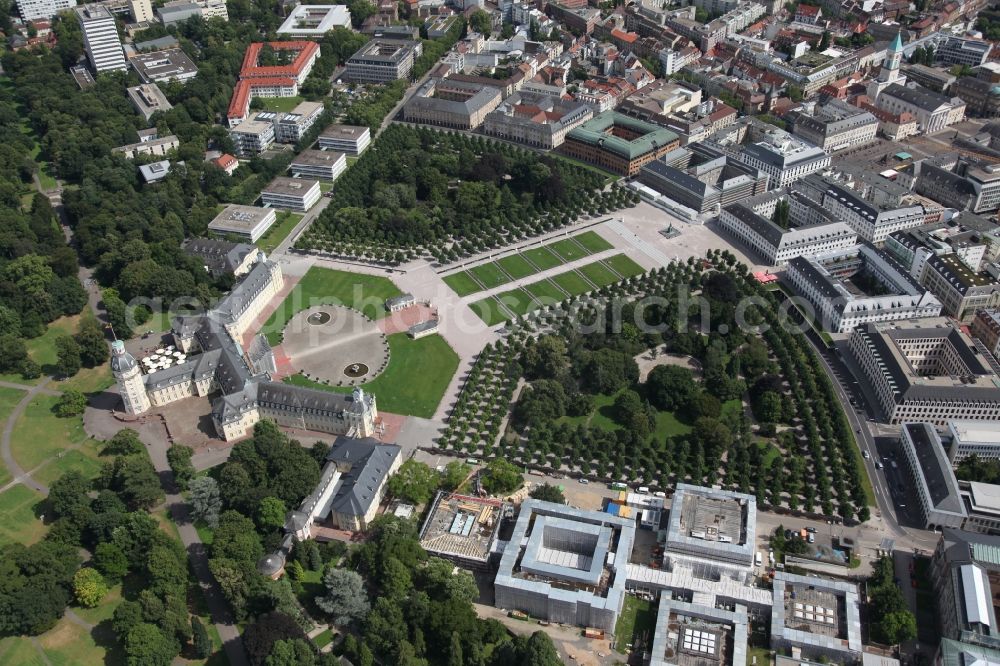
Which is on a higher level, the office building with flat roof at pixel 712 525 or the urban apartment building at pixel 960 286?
the urban apartment building at pixel 960 286

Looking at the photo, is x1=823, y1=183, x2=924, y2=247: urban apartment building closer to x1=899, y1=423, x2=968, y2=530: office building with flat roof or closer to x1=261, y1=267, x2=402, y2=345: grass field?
x1=899, y1=423, x2=968, y2=530: office building with flat roof

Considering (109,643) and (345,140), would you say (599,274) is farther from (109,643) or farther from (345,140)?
(109,643)

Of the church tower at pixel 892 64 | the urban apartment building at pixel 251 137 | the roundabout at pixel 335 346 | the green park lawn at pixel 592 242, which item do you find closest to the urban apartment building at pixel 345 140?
the urban apartment building at pixel 251 137

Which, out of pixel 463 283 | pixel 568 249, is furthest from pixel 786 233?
pixel 463 283

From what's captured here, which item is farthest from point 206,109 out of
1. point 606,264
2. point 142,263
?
point 606,264

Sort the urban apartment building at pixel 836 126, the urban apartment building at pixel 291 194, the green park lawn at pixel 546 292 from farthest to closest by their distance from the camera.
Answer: the urban apartment building at pixel 836 126, the urban apartment building at pixel 291 194, the green park lawn at pixel 546 292

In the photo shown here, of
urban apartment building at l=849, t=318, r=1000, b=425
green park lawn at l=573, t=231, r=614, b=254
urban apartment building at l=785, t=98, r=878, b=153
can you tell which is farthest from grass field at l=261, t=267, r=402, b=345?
urban apartment building at l=785, t=98, r=878, b=153

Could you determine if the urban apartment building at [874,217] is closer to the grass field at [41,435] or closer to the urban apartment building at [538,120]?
the urban apartment building at [538,120]
